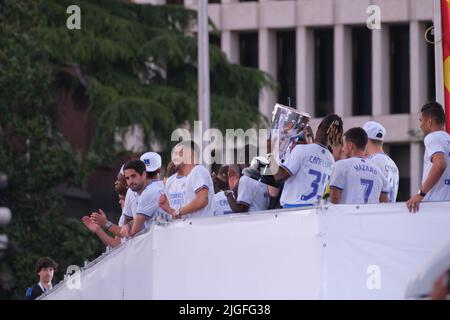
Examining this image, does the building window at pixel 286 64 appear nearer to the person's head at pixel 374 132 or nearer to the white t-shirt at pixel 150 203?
the white t-shirt at pixel 150 203

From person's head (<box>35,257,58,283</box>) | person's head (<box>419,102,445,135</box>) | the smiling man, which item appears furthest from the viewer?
person's head (<box>35,257,58,283</box>)

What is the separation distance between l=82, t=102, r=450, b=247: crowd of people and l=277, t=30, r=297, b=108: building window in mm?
37113

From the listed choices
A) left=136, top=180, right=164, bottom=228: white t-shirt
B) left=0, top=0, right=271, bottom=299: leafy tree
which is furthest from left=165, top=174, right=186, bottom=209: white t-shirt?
left=0, top=0, right=271, bottom=299: leafy tree

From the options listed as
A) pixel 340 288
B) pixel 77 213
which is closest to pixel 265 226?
pixel 340 288

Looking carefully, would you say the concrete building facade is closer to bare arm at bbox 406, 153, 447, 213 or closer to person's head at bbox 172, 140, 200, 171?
person's head at bbox 172, 140, 200, 171

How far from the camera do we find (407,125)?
49812mm

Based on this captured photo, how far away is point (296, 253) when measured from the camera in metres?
12.2

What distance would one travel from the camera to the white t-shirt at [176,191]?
45.3 feet

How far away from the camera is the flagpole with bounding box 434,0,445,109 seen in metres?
15.3

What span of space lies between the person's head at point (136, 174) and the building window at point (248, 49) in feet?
127

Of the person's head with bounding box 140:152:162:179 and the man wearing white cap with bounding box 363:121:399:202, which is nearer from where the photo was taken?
the man wearing white cap with bounding box 363:121:399:202

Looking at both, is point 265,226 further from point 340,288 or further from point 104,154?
point 104,154

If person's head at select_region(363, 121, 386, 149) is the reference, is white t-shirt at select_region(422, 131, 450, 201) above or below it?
below

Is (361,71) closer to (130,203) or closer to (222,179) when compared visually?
(222,179)
